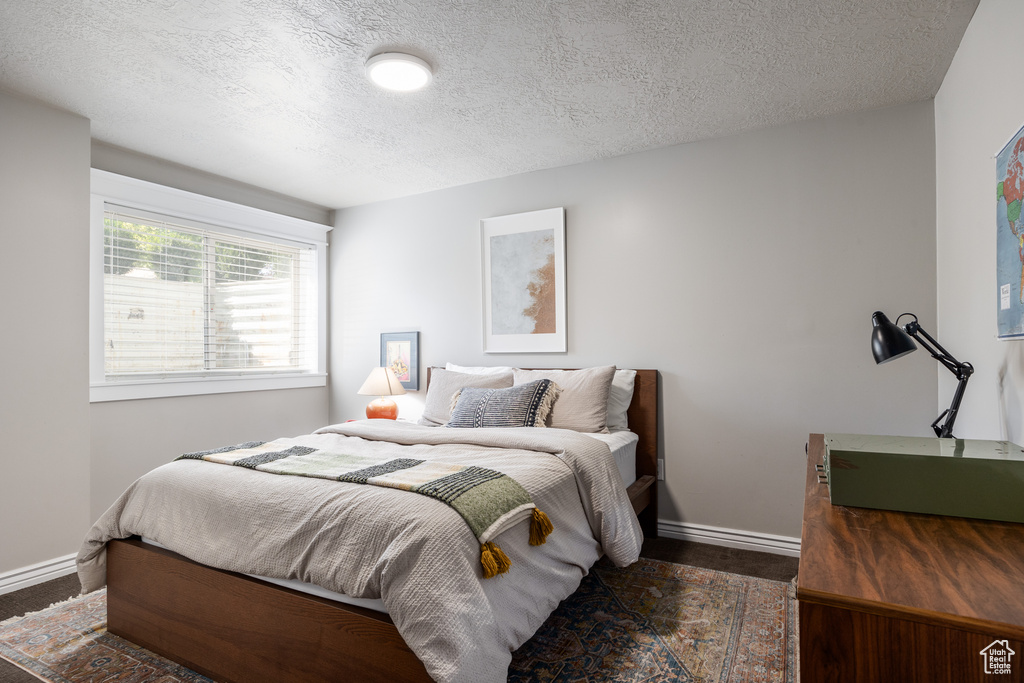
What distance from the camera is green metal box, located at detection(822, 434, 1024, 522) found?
1.19 m

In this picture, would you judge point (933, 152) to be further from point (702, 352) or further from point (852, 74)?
point (702, 352)

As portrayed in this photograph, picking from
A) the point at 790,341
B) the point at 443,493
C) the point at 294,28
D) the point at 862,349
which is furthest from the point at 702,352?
the point at 294,28

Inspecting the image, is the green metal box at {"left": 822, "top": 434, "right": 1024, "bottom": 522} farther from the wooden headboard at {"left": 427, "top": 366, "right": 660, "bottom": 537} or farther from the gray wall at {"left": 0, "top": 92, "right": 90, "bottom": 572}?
the gray wall at {"left": 0, "top": 92, "right": 90, "bottom": 572}

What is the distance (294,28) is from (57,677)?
2.54 meters

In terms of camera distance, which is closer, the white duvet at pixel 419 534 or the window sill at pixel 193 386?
the white duvet at pixel 419 534

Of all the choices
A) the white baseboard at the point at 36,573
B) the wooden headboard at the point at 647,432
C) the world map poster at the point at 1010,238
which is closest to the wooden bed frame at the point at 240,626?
the white baseboard at the point at 36,573

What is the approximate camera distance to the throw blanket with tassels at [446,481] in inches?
65.7

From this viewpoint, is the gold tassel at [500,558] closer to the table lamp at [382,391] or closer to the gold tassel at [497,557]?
the gold tassel at [497,557]

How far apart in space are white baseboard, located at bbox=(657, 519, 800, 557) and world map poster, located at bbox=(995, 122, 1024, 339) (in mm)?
1768

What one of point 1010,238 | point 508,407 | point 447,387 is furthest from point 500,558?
point 447,387

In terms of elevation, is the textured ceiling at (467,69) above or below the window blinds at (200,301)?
above

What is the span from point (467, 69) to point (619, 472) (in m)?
2.04

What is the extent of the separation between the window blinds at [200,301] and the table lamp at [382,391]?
2.80 ft

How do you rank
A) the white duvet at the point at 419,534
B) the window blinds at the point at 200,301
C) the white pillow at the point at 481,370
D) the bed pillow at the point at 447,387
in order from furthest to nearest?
the white pillow at the point at 481,370
the bed pillow at the point at 447,387
the window blinds at the point at 200,301
the white duvet at the point at 419,534
